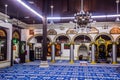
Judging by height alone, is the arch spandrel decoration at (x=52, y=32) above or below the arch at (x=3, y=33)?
above

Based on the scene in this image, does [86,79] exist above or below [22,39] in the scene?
below

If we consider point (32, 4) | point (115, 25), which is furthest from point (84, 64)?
point (32, 4)

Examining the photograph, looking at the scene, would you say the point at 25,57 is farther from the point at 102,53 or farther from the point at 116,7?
the point at 116,7

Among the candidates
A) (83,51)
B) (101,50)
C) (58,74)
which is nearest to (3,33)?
(58,74)

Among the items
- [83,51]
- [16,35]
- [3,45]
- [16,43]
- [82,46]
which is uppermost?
[16,35]

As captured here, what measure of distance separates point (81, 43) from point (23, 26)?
24.1ft

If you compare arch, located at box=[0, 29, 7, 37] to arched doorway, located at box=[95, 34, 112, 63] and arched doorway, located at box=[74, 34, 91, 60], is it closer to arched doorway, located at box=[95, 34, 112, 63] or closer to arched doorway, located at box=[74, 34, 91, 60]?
arched doorway, located at box=[95, 34, 112, 63]

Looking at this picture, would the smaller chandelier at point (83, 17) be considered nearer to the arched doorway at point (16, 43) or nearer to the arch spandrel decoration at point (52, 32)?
the arched doorway at point (16, 43)

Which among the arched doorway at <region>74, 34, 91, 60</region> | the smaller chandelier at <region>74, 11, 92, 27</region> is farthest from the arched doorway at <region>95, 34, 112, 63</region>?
the smaller chandelier at <region>74, 11, 92, 27</region>

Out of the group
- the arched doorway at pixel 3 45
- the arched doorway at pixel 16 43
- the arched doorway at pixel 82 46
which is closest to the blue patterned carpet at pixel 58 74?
the arched doorway at pixel 3 45

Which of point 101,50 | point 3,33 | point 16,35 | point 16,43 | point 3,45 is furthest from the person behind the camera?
point 101,50

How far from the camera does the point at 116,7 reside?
35.4 ft

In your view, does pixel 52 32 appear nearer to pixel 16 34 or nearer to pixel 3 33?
pixel 16 34

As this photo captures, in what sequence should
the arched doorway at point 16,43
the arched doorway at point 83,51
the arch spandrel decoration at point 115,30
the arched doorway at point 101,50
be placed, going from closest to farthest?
the arched doorway at point 16,43 < the arch spandrel decoration at point 115,30 < the arched doorway at point 101,50 < the arched doorway at point 83,51
